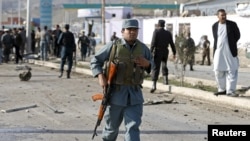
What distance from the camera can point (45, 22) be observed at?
148 ft

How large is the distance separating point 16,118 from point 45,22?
117 feet

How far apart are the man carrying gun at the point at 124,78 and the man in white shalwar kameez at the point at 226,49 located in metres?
5.27

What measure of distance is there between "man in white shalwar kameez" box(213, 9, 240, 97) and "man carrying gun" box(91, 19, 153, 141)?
207 inches

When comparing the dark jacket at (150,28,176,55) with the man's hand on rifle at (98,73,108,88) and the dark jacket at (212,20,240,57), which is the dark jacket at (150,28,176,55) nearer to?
the dark jacket at (212,20,240,57)

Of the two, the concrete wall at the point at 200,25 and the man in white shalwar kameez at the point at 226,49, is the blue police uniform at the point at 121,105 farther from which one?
the concrete wall at the point at 200,25

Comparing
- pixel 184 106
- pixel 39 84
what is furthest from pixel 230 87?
pixel 39 84

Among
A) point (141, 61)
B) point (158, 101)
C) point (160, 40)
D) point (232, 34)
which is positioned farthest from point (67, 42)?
point (141, 61)

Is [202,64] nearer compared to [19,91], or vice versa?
[19,91]

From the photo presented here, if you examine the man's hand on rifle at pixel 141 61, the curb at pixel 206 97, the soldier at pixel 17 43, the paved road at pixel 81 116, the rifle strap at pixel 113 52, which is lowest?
the paved road at pixel 81 116

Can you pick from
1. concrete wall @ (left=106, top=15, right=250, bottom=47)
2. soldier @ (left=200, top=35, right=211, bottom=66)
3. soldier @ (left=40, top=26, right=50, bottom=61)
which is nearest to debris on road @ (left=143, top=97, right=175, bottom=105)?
soldier @ (left=40, top=26, right=50, bottom=61)

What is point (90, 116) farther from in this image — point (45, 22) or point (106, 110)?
point (45, 22)

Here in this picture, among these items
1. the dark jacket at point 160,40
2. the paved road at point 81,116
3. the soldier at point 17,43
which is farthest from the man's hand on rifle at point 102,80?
the soldier at point 17,43

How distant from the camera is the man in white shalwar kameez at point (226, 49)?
11.5 meters

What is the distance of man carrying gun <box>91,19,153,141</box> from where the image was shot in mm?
6449
